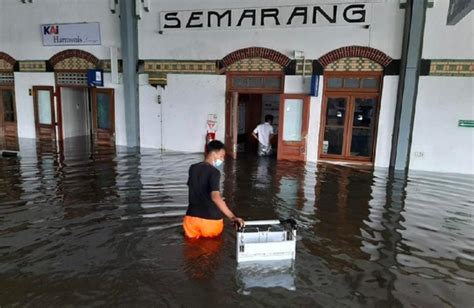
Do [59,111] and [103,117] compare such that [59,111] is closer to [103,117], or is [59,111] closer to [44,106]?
[44,106]

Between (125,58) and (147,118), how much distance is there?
5.41 ft

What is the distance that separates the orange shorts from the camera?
12.6 ft

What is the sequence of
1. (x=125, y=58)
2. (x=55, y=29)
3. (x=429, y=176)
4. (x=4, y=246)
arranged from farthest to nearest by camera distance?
(x=55, y=29) → (x=125, y=58) → (x=429, y=176) → (x=4, y=246)

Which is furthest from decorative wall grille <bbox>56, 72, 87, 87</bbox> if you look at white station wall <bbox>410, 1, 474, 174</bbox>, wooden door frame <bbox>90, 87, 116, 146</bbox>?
white station wall <bbox>410, 1, 474, 174</bbox>

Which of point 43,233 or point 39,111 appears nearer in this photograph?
point 43,233

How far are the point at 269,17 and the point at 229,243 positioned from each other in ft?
20.6

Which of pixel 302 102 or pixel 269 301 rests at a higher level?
pixel 302 102

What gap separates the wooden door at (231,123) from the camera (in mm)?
9263

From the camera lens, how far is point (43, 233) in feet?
14.1

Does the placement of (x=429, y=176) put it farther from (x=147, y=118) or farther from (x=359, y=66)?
(x=147, y=118)

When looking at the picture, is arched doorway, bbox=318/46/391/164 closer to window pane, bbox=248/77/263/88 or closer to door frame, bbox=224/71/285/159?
door frame, bbox=224/71/285/159

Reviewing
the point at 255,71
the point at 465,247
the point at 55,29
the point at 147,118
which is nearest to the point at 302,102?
the point at 255,71

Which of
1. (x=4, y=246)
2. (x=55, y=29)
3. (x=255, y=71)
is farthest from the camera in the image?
(x=55, y=29)

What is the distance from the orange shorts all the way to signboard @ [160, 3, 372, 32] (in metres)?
6.16
